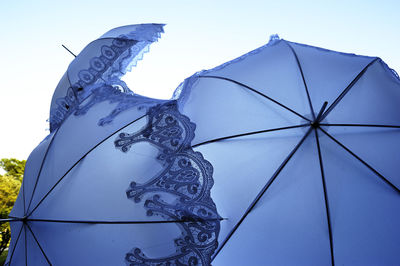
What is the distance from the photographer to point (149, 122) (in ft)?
6.79

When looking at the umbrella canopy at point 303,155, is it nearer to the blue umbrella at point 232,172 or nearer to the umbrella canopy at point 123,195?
the blue umbrella at point 232,172

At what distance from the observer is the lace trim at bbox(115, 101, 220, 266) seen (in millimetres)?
1826

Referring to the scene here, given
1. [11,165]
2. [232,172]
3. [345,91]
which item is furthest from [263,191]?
[11,165]

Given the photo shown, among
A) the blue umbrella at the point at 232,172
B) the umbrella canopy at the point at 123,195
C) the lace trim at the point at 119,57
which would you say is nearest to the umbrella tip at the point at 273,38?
the blue umbrella at the point at 232,172

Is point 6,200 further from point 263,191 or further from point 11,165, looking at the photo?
point 263,191

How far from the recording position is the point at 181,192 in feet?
6.17

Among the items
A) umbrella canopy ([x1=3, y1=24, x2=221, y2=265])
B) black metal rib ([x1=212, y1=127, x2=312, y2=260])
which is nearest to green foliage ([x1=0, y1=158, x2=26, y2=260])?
Answer: umbrella canopy ([x1=3, y1=24, x2=221, y2=265])

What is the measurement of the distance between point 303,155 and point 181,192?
1069 mm

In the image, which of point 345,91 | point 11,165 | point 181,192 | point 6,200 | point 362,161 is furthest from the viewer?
point 11,165

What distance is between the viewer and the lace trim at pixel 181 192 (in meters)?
1.83

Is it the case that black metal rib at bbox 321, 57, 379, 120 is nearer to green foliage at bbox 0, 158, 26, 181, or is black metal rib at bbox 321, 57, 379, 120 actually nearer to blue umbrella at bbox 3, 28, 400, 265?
blue umbrella at bbox 3, 28, 400, 265

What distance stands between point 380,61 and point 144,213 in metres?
2.35

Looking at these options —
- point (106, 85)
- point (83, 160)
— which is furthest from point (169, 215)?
point (106, 85)

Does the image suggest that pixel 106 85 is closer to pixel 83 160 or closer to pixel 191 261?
pixel 83 160
